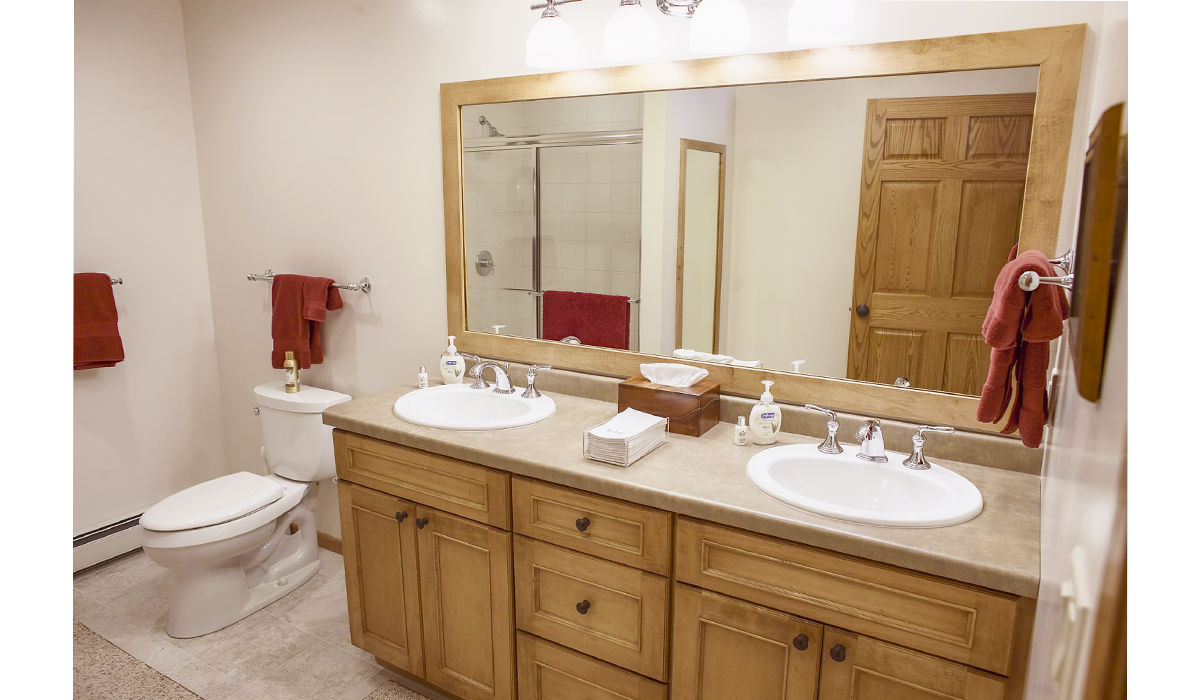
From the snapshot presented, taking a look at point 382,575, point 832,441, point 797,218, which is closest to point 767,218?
point 797,218

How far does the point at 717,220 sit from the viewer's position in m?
1.84

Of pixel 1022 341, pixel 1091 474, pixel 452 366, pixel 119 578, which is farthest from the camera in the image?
pixel 119 578

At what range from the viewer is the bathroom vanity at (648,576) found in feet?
3.99

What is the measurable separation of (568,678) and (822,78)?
1.60 metres

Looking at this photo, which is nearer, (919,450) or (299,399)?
(919,450)

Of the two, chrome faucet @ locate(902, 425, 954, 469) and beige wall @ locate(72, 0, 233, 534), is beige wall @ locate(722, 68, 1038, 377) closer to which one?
chrome faucet @ locate(902, 425, 954, 469)

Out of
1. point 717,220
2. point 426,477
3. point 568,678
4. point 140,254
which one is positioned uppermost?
point 717,220

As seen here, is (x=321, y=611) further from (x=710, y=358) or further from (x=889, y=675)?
(x=889, y=675)

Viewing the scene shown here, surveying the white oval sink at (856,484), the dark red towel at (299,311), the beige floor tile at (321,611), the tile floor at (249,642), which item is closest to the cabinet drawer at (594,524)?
the white oval sink at (856,484)

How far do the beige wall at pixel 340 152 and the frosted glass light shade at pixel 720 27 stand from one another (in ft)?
0.47

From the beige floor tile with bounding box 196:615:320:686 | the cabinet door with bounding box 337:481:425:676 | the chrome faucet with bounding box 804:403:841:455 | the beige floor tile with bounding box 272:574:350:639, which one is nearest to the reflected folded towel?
the chrome faucet with bounding box 804:403:841:455

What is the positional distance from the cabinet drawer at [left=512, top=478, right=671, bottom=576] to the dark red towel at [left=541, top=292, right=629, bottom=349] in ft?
2.03

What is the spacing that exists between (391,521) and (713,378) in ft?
3.29
